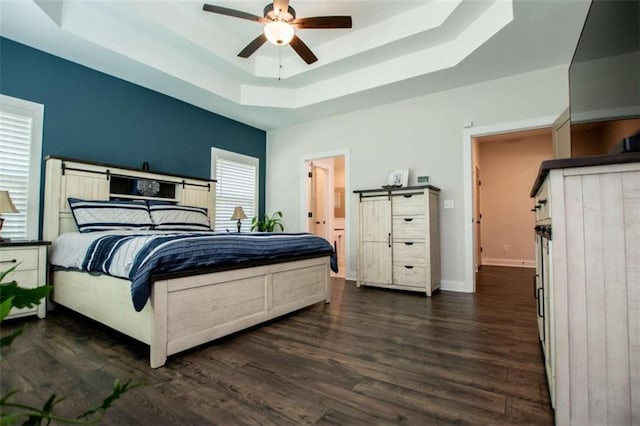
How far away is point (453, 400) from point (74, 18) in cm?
420

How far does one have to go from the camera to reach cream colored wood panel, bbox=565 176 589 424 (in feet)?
3.86

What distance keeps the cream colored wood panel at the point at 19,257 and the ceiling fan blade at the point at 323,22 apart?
121 inches

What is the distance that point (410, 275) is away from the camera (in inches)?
149

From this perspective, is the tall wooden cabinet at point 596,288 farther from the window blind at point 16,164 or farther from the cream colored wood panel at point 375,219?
the window blind at point 16,164

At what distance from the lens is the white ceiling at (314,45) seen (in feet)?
9.37

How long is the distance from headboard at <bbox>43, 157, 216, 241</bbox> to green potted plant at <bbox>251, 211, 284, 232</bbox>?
1.26 m

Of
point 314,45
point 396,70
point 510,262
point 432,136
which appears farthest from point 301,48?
point 510,262

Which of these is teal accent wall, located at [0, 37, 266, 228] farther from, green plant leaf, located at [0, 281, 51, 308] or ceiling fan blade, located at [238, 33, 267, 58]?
green plant leaf, located at [0, 281, 51, 308]

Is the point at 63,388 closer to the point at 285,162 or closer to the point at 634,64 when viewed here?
the point at 634,64

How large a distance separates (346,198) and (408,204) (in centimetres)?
128

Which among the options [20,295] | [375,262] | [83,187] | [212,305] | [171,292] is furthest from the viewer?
[375,262]

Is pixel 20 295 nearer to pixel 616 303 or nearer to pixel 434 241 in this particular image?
pixel 616 303

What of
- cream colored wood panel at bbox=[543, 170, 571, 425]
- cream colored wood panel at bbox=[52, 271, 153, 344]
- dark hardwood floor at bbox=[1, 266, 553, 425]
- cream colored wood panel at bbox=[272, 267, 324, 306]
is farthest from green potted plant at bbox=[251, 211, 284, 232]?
cream colored wood panel at bbox=[543, 170, 571, 425]

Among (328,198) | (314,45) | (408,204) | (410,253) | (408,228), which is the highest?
(314,45)
